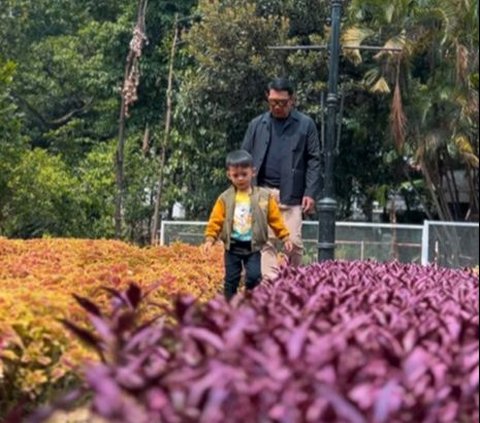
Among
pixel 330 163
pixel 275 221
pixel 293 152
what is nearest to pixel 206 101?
pixel 330 163

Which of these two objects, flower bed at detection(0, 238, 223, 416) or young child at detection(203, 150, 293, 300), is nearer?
flower bed at detection(0, 238, 223, 416)

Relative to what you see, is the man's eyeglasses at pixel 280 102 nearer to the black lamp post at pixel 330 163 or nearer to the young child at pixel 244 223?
the young child at pixel 244 223

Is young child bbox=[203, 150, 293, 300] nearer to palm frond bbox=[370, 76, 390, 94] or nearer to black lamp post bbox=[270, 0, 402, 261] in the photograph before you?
black lamp post bbox=[270, 0, 402, 261]

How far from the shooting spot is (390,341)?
2.48 meters

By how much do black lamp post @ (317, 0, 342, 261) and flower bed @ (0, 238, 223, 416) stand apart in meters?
1.00

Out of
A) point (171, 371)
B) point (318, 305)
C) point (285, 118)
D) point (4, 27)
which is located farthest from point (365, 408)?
point (4, 27)

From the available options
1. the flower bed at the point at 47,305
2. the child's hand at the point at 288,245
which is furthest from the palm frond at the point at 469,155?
the flower bed at the point at 47,305

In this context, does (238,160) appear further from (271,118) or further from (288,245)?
(271,118)

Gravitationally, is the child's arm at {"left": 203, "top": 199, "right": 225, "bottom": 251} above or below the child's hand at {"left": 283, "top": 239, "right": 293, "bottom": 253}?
above

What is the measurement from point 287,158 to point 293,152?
0.07 metres

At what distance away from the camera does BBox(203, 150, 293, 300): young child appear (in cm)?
618

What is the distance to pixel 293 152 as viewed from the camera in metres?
7.02

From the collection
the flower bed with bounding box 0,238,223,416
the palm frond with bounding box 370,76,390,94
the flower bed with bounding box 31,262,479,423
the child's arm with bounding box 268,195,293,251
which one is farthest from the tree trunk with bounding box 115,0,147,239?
the flower bed with bounding box 31,262,479,423

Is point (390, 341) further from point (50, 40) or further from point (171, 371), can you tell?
point (50, 40)
